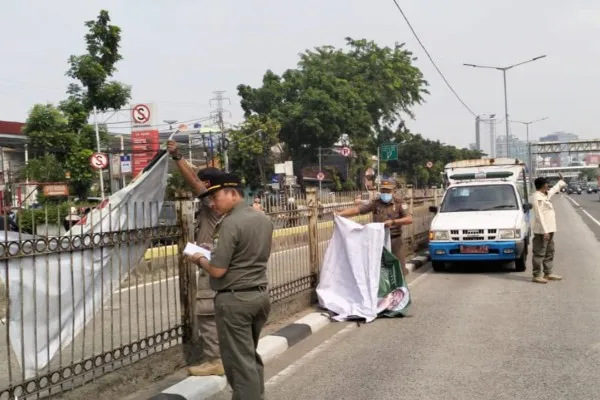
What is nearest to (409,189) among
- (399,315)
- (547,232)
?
(547,232)

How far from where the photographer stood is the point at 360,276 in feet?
25.2

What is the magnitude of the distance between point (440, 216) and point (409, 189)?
1.78 m

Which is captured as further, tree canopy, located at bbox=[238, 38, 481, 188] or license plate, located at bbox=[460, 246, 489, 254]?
tree canopy, located at bbox=[238, 38, 481, 188]

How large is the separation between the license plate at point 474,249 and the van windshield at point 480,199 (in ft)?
4.55

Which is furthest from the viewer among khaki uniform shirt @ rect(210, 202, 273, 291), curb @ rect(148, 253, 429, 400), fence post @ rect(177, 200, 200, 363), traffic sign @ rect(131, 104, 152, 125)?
traffic sign @ rect(131, 104, 152, 125)

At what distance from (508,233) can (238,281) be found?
8.46 m

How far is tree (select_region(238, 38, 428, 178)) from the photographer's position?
39.2m

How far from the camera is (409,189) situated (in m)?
14.1

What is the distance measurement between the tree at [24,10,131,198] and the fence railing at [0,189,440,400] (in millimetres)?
17848

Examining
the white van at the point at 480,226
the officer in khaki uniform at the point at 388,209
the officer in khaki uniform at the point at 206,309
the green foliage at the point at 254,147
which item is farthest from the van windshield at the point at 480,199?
the green foliage at the point at 254,147

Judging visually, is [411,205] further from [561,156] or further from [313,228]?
[561,156]

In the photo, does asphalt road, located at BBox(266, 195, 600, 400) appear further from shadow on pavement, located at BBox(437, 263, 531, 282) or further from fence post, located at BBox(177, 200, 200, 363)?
shadow on pavement, located at BBox(437, 263, 531, 282)

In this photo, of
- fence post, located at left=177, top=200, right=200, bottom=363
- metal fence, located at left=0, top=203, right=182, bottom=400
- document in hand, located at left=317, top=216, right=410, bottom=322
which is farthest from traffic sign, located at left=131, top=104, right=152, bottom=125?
metal fence, located at left=0, top=203, right=182, bottom=400

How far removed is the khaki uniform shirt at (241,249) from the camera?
12.6 ft
